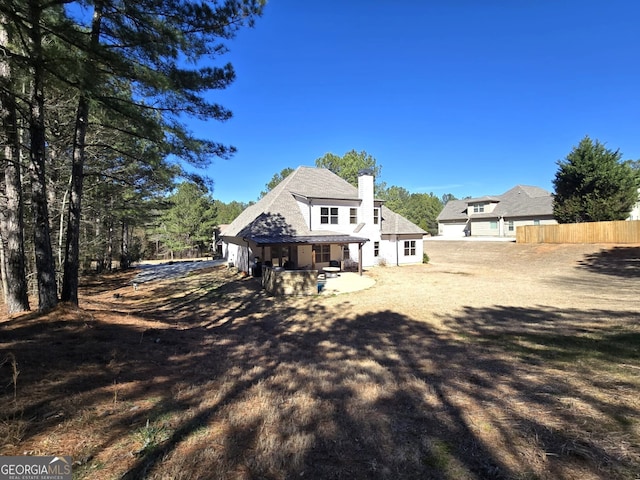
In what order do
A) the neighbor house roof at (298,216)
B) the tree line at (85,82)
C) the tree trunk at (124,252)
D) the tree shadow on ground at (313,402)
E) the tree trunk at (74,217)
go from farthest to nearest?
the tree trunk at (124,252), the neighbor house roof at (298,216), the tree trunk at (74,217), the tree line at (85,82), the tree shadow on ground at (313,402)

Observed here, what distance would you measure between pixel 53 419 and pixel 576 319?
42.1 ft

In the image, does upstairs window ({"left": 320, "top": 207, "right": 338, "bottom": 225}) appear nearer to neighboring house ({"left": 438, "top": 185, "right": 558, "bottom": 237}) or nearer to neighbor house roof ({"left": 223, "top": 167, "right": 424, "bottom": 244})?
neighbor house roof ({"left": 223, "top": 167, "right": 424, "bottom": 244})

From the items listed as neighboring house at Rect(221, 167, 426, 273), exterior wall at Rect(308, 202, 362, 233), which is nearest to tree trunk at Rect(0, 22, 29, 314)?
neighboring house at Rect(221, 167, 426, 273)

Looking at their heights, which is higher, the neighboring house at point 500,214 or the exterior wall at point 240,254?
the neighboring house at point 500,214

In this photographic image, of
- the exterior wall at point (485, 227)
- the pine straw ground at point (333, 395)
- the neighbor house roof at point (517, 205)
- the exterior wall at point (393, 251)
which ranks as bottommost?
the pine straw ground at point (333, 395)

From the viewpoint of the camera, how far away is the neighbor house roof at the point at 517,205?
138 ft

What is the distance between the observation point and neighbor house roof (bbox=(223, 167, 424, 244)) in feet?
68.5

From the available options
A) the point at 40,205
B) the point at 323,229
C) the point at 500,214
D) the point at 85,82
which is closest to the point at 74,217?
the point at 40,205

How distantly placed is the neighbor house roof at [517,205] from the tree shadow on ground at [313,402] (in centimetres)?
3937

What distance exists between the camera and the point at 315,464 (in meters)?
3.21

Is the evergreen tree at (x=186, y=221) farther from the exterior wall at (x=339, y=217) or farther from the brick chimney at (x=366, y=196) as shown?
the brick chimney at (x=366, y=196)

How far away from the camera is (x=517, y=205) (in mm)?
45406

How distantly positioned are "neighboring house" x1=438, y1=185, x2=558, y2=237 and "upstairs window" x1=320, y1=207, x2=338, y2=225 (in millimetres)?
31796

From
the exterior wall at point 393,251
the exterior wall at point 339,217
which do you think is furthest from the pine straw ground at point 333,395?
the exterior wall at point 393,251
